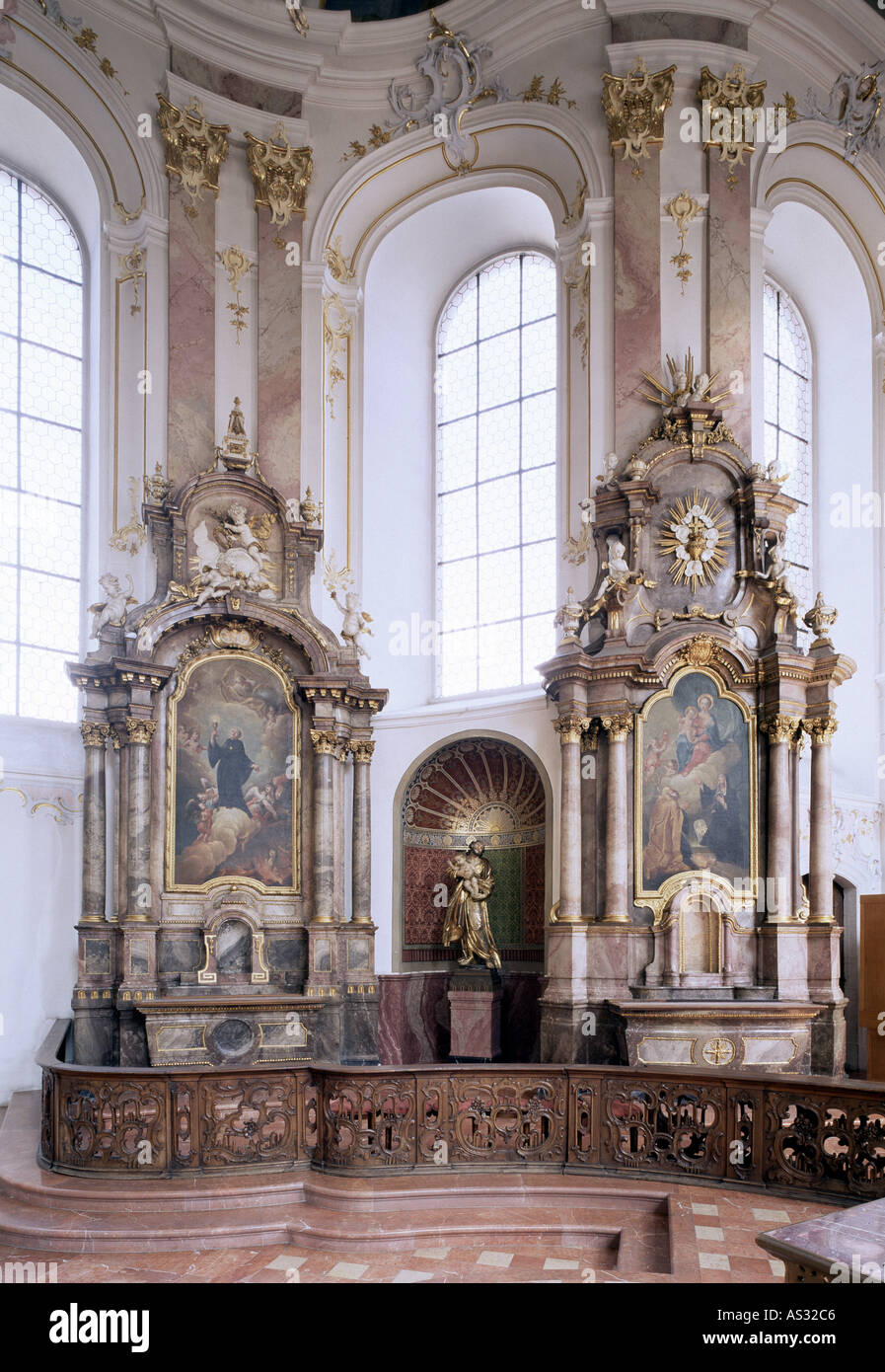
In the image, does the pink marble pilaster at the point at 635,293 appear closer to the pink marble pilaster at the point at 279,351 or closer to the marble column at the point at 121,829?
the pink marble pilaster at the point at 279,351

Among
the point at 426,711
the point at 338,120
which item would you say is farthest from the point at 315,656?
the point at 338,120

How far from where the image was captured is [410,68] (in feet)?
48.5

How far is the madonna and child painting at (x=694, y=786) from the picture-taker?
38.9 ft

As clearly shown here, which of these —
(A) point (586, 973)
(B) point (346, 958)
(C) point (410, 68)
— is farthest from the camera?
(C) point (410, 68)

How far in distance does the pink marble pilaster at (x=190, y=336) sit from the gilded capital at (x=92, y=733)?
2.89 meters

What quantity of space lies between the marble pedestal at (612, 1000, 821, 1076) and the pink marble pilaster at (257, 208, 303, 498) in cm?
691

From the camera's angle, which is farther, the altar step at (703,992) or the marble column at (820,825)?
the marble column at (820,825)

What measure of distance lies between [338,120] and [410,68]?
1.07m

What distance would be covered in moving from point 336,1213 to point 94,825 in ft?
17.0

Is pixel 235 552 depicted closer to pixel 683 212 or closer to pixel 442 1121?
pixel 683 212

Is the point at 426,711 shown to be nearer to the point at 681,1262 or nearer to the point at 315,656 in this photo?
the point at 315,656

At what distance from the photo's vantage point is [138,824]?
11.8 metres

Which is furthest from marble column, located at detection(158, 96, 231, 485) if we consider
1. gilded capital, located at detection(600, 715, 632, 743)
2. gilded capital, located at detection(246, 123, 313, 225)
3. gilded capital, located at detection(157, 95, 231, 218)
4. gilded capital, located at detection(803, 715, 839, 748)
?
gilded capital, located at detection(803, 715, 839, 748)

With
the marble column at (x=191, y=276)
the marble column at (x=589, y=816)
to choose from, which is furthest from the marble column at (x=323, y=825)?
the marble column at (x=191, y=276)
